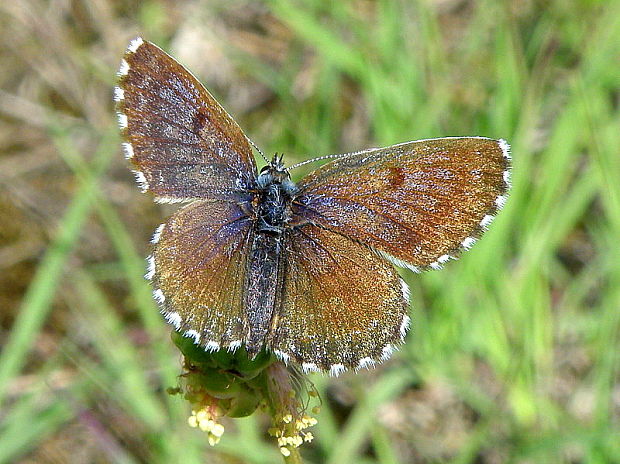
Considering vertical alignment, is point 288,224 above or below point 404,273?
below

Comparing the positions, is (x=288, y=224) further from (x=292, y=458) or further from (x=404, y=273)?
(x=404, y=273)

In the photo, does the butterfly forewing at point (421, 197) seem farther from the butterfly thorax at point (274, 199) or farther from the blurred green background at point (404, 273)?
the blurred green background at point (404, 273)

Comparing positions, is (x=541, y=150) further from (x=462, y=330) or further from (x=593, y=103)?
(x=462, y=330)

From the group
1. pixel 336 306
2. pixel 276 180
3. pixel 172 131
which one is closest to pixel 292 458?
pixel 336 306

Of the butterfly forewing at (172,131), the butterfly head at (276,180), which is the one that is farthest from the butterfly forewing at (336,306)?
the butterfly forewing at (172,131)

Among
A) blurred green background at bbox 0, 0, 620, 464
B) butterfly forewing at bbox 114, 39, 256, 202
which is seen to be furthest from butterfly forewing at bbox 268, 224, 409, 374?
blurred green background at bbox 0, 0, 620, 464
